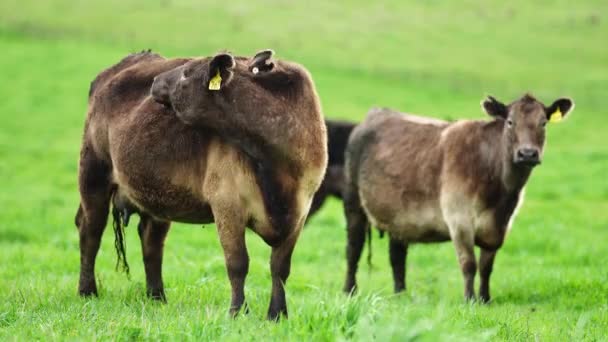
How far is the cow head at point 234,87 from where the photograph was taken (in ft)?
23.6

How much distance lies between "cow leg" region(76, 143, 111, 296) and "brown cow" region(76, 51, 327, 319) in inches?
23.6

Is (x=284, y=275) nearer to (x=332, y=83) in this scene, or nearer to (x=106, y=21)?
(x=332, y=83)

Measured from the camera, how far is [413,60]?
51.5 meters

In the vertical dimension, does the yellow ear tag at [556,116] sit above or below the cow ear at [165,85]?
below

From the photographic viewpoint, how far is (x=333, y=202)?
23453 mm

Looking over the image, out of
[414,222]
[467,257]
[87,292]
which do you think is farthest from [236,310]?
[414,222]

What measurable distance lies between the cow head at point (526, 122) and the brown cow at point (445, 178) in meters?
0.01

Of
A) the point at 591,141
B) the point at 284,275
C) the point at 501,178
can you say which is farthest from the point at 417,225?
the point at 591,141

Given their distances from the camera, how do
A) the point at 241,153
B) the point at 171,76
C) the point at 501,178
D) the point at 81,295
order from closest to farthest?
the point at 241,153
the point at 171,76
the point at 81,295
the point at 501,178

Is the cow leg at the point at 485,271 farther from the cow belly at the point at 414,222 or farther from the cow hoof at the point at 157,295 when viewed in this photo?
the cow hoof at the point at 157,295

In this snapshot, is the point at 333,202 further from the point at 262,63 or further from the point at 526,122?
the point at 262,63

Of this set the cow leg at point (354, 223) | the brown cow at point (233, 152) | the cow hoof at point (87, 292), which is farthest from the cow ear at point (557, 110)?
the cow hoof at point (87, 292)

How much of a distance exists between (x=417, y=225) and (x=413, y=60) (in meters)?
41.1

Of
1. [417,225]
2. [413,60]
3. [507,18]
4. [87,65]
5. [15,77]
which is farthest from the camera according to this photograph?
[507,18]
